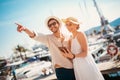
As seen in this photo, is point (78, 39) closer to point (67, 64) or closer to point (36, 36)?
point (67, 64)

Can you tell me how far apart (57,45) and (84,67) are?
0.39m

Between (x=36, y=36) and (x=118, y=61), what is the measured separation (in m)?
4.22

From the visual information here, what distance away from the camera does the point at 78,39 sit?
2.25m

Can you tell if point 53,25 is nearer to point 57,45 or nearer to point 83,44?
point 57,45

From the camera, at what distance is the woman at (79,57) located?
2254 millimetres

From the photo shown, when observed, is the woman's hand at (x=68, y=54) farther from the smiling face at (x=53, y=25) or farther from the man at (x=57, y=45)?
the smiling face at (x=53, y=25)

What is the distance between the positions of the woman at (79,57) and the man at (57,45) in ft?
0.30

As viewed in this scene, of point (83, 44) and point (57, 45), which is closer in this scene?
point (83, 44)

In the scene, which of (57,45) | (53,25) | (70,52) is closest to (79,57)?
(70,52)

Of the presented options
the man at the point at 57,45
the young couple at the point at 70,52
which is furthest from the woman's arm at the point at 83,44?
the man at the point at 57,45

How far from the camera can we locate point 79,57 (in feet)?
7.44

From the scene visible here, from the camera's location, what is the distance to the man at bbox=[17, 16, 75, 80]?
7.69 ft

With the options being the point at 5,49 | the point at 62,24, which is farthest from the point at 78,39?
the point at 5,49

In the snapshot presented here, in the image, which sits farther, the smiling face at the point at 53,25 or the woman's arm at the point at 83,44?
the smiling face at the point at 53,25
